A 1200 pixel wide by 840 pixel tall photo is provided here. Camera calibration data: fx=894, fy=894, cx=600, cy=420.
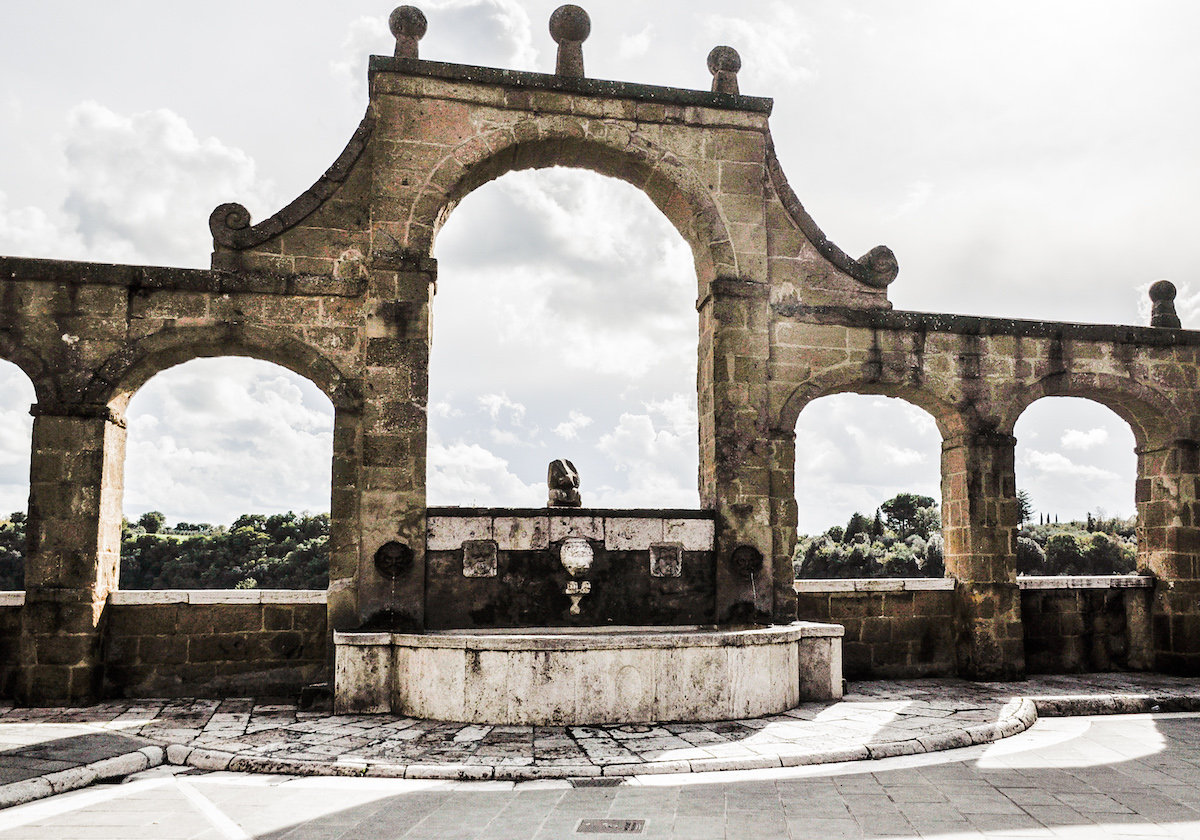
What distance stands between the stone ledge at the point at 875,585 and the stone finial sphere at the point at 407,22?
641cm

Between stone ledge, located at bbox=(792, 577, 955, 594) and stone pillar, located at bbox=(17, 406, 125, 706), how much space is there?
6263 mm

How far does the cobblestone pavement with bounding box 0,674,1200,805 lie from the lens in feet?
17.0

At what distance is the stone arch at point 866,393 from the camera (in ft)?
28.5

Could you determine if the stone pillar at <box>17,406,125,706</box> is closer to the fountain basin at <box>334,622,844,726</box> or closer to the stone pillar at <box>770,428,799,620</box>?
the fountain basin at <box>334,622,844,726</box>

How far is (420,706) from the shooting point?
6617mm

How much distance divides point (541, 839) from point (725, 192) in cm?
647

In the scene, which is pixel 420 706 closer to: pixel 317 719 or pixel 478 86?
pixel 317 719

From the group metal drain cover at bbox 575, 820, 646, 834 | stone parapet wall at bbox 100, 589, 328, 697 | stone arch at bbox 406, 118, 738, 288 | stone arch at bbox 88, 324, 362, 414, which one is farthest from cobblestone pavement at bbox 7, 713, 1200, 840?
stone arch at bbox 406, 118, 738, 288

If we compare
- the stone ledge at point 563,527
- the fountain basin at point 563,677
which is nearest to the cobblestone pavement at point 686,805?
the fountain basin at point 563,677

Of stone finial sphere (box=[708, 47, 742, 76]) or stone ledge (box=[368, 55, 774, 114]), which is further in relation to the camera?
stone finial sphere (box=[708, 47, 742, 76])

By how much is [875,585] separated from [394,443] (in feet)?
16.1

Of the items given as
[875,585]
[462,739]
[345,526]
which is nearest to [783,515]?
[875,585]

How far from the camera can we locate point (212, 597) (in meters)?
7.79

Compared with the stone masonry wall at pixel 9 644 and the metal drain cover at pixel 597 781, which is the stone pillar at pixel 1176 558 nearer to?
the metal drain cover at pixel 597 781
